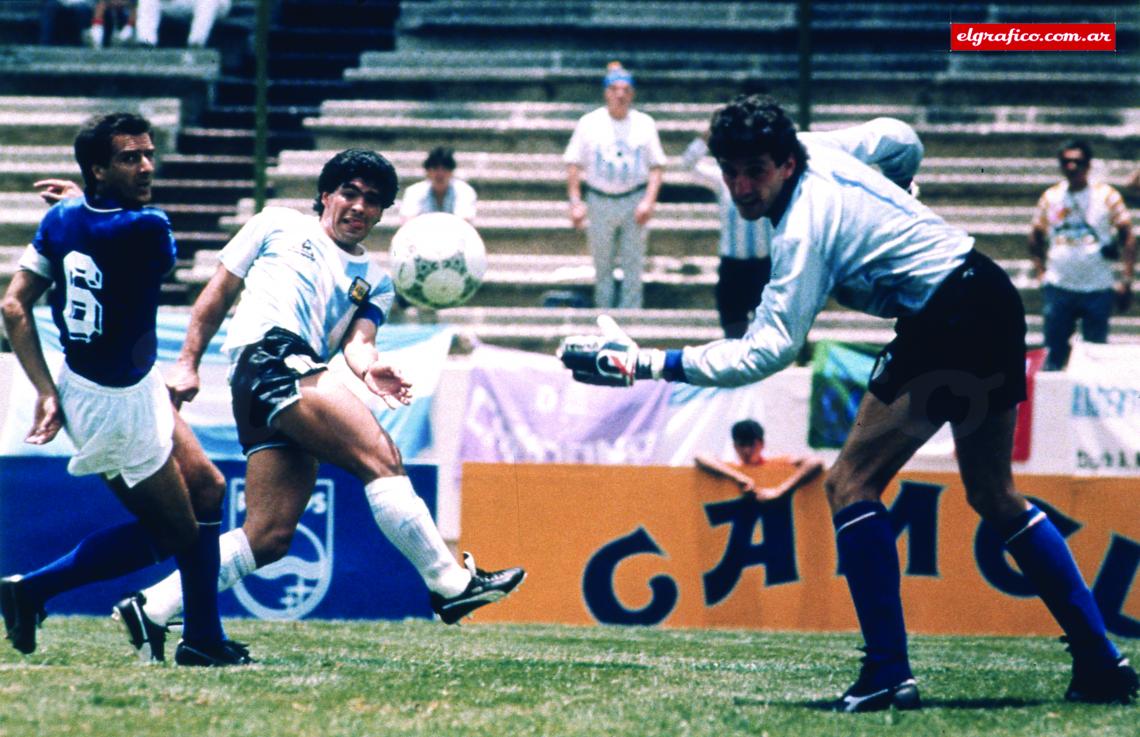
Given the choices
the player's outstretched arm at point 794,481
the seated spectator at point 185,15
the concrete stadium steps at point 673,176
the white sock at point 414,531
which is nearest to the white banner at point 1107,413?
the player's outstretched arm at point 794,481

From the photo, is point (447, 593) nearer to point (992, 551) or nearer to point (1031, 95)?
point (992, 551)

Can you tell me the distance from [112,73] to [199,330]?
1004cm

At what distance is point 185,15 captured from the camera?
16.2m

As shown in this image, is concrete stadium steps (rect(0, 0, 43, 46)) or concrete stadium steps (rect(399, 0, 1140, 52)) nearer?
concrete stadium steps (rect(399, 0, 1140, 52))

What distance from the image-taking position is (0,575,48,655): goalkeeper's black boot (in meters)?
6.34

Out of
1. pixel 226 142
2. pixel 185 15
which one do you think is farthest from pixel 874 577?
pixel 185 15

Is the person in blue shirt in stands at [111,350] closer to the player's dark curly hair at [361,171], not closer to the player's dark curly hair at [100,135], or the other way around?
the player's dark curly hair at [100,135]

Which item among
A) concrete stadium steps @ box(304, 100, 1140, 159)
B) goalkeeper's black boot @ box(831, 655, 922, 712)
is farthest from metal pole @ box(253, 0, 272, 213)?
goalkeeper's black boot @ box(831, 655, 922, 712)

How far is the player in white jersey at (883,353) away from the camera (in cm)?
550

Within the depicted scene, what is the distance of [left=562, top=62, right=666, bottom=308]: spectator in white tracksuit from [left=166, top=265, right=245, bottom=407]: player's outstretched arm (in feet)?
22.6

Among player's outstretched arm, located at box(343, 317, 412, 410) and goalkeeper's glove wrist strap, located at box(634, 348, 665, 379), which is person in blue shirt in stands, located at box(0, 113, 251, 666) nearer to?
player's outstretched arm, located at box(343, 317, 412, 410)

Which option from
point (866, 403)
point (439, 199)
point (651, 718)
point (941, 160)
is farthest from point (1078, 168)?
point (651, 718)

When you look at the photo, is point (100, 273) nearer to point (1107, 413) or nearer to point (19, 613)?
point (19, 613)

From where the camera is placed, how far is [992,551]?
34.9 feet
